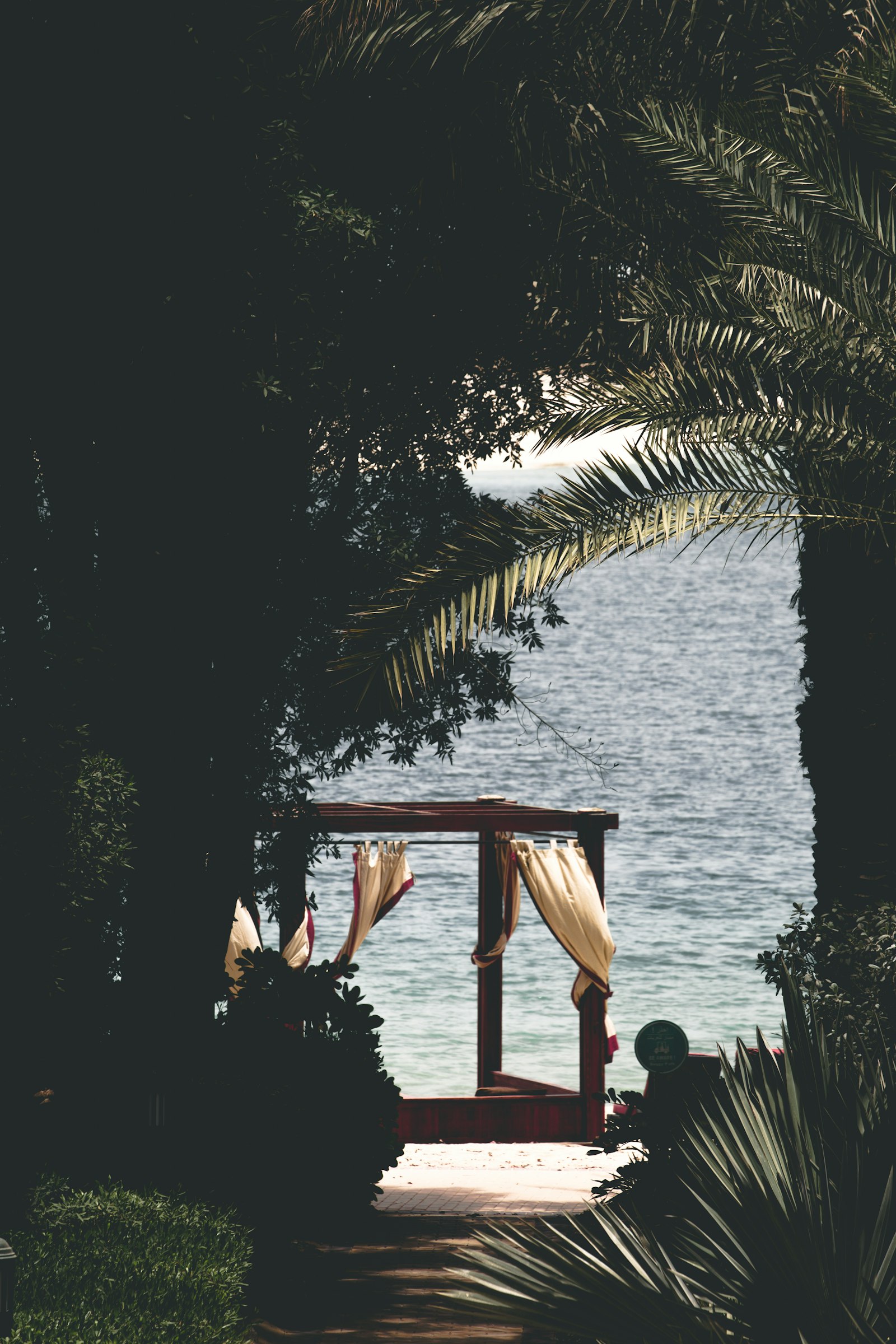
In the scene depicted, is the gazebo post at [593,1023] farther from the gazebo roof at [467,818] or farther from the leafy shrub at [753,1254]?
the leafy shrub at [753,1254]

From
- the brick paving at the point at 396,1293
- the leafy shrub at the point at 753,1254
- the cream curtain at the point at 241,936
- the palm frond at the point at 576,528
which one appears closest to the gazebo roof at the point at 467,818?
the cream curtain at the point at 241,936

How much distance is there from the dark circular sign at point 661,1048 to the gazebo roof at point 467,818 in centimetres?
340

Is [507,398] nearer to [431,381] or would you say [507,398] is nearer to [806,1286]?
[431,381]

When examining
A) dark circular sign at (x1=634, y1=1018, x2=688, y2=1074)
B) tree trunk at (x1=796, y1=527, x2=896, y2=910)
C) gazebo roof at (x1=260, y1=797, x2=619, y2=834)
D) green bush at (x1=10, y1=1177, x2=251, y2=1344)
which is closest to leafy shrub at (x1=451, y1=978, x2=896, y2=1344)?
green bush at (x1=10, y1=1177, x2=251, y2=1344)

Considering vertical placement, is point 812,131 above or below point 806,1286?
above

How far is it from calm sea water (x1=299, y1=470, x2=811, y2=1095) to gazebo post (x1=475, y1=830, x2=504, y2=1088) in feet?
4.92

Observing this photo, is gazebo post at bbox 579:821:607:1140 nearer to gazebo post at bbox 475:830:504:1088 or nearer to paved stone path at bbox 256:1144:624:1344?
paved stone path at bbox 256:1144:624:1344

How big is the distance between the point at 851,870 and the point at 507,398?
410cm

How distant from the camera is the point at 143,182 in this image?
320 inches

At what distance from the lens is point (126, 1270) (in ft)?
20.8

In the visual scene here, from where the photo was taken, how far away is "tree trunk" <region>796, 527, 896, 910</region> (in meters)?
9.63

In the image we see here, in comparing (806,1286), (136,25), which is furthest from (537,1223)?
(136,25)

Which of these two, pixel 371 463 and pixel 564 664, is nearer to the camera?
pixel 371 463

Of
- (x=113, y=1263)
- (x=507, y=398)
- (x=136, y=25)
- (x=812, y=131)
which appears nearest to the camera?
(x=113, y=1263)
